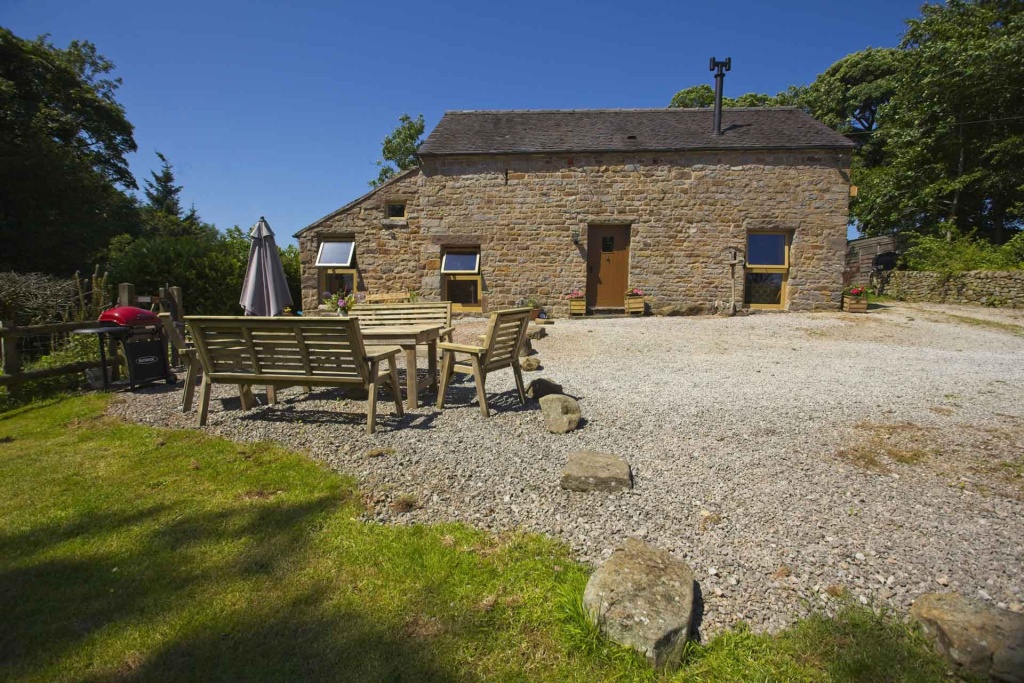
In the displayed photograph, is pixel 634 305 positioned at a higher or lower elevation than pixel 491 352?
higher

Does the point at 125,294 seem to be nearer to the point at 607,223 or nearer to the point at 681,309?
the point at 607,223

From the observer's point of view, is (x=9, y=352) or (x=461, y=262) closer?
(x=9, y=352)

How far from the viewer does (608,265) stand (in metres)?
13.8

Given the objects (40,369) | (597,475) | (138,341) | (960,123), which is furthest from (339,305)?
(960,123)

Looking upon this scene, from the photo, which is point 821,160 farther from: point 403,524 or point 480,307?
point 403,524

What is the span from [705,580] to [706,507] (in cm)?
65

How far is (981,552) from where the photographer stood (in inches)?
87.5

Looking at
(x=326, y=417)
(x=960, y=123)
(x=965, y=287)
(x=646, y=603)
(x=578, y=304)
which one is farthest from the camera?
(x=960, y=123)

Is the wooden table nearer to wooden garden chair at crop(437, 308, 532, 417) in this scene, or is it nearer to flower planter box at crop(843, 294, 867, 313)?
wooden garden chair at crop(437, 308, 532, 417)

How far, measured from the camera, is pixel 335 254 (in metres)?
14.1

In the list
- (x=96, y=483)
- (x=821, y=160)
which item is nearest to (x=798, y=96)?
(x=821, y=160)

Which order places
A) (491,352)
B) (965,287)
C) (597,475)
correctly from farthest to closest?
(965,287), (491,352), (597,475)

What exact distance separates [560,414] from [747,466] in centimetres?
149

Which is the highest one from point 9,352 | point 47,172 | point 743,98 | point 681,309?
A: point 743,98
